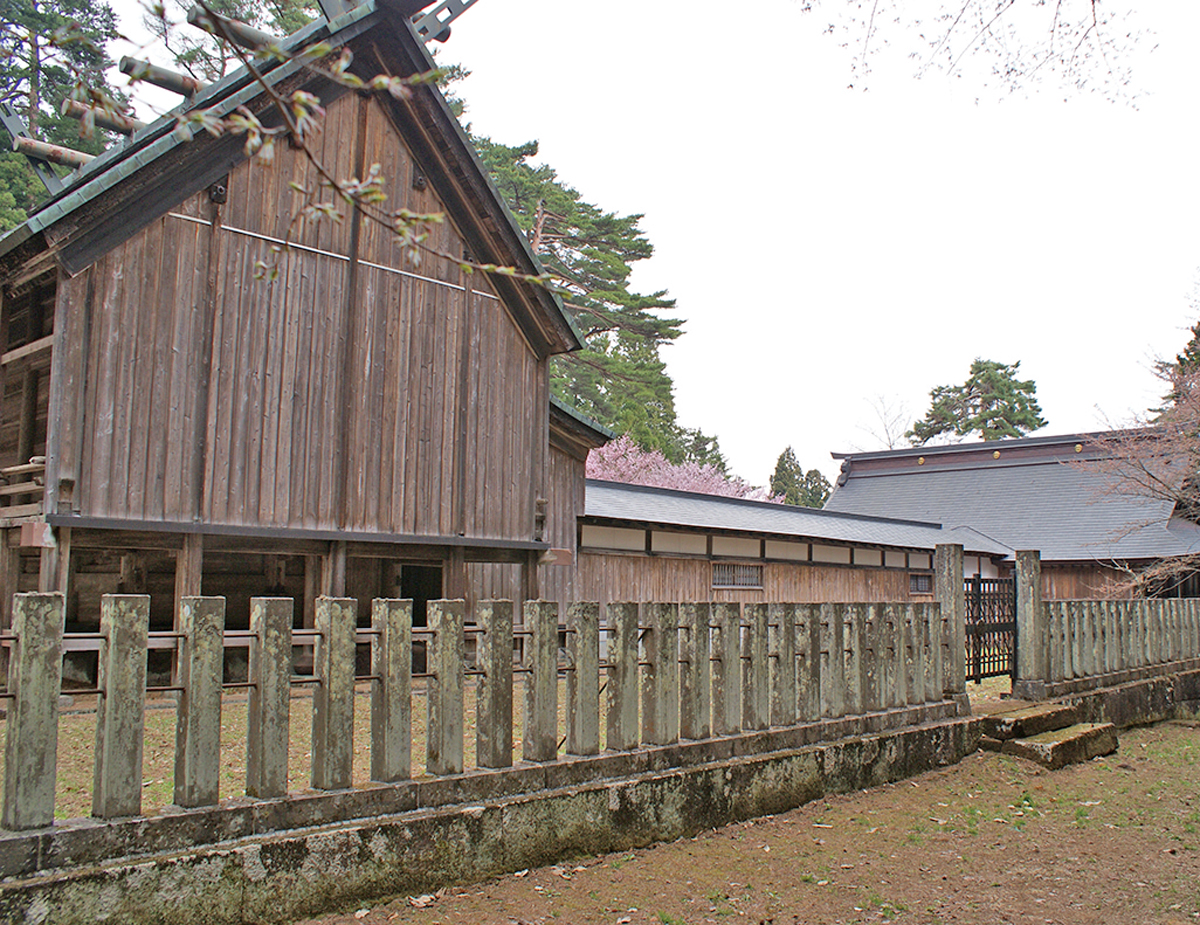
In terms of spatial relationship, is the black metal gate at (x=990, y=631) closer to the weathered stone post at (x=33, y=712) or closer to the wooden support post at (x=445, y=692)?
the wooden support post at (x=445, y=692)

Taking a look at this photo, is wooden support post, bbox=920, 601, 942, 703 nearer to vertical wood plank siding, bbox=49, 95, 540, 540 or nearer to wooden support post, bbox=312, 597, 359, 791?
wooden support post, bbox=312, 597, 359, 791

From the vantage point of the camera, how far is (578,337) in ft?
43.5

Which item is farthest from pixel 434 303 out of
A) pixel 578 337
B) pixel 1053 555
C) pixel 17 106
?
pixel 1053 555

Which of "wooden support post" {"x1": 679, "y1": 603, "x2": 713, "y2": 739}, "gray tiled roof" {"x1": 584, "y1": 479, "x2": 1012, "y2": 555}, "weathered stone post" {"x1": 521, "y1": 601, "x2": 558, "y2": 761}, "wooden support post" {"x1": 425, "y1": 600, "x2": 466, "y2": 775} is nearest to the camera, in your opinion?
"wooden support post" {"x1": 425, "y1": 600, "x2": 466, "y2": 775}

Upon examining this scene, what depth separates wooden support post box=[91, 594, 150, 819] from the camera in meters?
3.60

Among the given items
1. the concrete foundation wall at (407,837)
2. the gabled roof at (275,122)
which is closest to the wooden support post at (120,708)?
the concrete foundation wall at (407,837)

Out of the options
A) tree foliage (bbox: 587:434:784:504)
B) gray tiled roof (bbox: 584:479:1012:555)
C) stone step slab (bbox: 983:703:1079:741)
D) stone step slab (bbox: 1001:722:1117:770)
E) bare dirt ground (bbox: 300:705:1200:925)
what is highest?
tree foliage (bbox: 587:434:784:504)

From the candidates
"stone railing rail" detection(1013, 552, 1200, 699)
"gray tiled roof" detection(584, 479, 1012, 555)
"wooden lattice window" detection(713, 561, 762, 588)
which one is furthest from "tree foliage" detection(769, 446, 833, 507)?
"stone railing rail" detection(1013, 552, 1200, 699)

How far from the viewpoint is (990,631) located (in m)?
10.6

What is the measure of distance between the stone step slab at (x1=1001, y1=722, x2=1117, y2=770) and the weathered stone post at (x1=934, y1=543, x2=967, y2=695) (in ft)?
2.25

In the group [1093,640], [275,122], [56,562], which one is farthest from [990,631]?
[275,122]

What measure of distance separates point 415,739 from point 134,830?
4.46 metres

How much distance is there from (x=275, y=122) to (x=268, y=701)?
904cm

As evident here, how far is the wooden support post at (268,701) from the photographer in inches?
158
